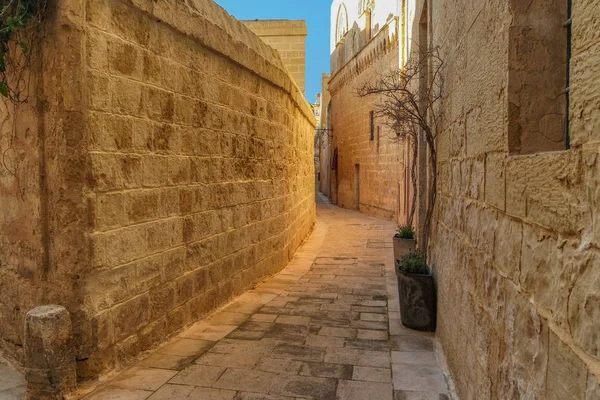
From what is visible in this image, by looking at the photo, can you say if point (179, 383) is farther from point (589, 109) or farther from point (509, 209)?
point (589, 109)

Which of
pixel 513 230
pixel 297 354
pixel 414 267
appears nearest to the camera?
pixel 513 230

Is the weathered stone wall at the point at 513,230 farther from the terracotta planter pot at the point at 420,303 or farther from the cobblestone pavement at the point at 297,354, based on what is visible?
the terracotta planter pot at the point at 420,303

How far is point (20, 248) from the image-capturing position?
3193 mm

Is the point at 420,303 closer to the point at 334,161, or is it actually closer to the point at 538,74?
the point at 538,74

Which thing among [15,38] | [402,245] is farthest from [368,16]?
[15,38]

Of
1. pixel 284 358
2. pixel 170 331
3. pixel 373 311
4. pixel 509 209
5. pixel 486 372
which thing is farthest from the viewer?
pixel 373 311

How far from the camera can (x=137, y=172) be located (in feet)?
11.0

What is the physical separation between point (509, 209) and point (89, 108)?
2456 millimetres

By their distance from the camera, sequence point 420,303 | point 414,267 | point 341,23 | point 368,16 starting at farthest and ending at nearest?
point 341,23, point 368,16, point 414,267, point 420,303

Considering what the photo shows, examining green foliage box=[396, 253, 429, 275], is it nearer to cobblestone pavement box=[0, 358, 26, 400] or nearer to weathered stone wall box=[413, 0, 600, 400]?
weathered stone wall box=[413, 0, 600, 400]

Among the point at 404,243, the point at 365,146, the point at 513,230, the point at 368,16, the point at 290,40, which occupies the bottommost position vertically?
the point at 404,243

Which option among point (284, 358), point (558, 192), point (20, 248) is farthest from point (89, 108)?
point (558, 192)

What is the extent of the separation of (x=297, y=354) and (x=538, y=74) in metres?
2.58

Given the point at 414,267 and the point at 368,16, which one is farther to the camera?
the point at 368,16
